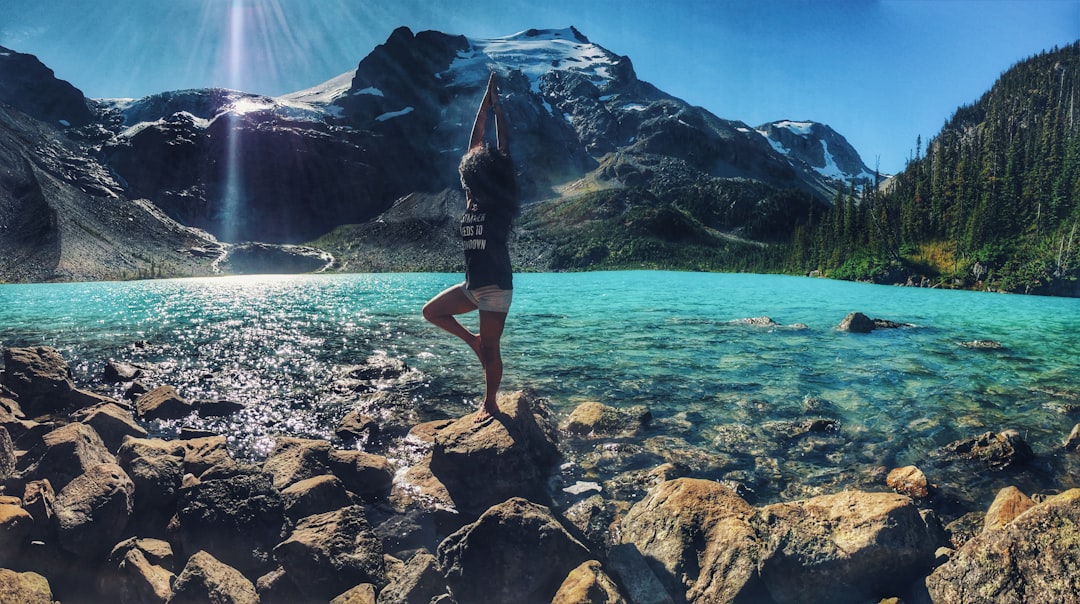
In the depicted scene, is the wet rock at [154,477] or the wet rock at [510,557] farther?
the wet rock at [154,477]

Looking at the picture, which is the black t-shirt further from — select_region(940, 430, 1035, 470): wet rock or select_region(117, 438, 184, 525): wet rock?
select_region(940, 430, 1035, 470): wet rock

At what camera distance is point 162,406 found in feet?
34.9

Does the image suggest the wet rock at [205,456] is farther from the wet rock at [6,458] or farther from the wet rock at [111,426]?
the wet rock at [111,426]

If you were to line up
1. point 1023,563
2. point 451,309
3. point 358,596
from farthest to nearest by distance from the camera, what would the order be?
1. point 451,309
2. point 358,596
3. point 1023,563

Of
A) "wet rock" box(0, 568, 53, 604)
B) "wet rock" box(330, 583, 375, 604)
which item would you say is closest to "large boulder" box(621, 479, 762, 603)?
"wet rock" box(330, 583, 375, 604)

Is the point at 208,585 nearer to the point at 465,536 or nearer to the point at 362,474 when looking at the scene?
the point at 465,536

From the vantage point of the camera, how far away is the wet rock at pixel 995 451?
7875 mm

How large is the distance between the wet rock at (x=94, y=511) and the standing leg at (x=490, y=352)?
4082mm

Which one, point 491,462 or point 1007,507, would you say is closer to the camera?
point 1007,507

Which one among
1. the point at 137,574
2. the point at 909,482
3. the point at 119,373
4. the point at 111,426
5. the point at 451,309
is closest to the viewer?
the point at 137,574

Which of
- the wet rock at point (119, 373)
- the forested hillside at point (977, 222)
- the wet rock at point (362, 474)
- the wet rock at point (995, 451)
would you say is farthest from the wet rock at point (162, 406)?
the forested hillside at point (977, 222)

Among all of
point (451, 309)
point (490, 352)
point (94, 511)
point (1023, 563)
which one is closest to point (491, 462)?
point (490, 352)

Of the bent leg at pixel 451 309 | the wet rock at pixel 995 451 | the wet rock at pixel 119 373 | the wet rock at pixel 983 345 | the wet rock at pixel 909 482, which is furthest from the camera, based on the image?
the wet rock at pixel 983 345

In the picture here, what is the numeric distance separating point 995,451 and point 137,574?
36.4 feet
